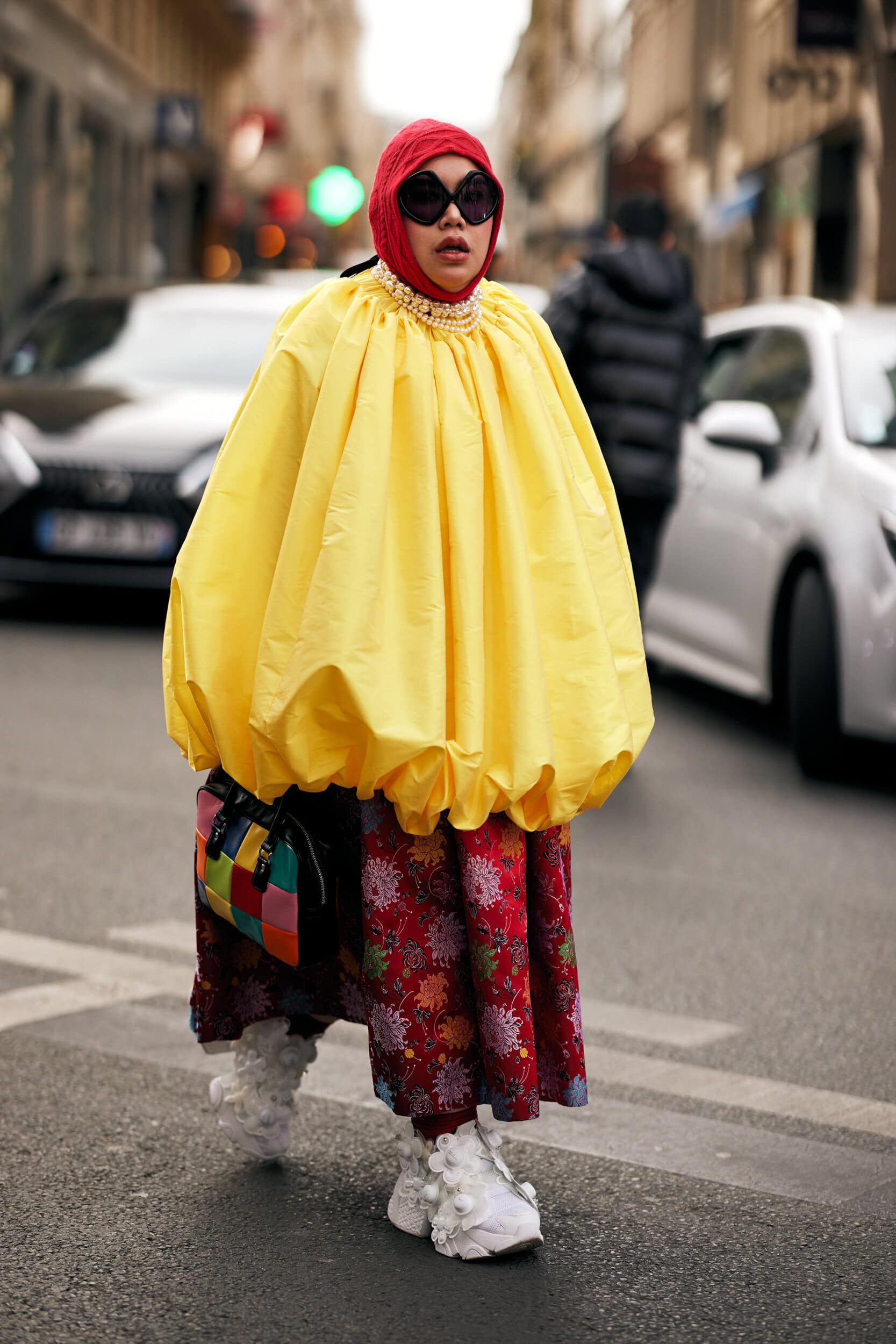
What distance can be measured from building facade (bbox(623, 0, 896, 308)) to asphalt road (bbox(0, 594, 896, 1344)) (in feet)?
18.0

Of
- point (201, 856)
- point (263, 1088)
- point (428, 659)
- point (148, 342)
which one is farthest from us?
point (148, 342)

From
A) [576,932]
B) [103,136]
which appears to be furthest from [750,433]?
[103,136]

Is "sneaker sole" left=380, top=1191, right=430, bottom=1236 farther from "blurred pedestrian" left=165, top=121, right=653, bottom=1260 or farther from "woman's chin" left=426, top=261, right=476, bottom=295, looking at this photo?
"woman's chin" left=426, top=261, right=476, bottom=295

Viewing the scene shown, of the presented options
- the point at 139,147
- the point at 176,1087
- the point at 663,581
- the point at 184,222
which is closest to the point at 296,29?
the point at 184,222

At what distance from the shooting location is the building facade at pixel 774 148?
20828mm

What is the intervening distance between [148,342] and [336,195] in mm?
6667

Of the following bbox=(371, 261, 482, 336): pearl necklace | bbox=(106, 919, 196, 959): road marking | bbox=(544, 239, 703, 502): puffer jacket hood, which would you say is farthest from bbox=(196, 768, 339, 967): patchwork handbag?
bbox=(544, 239, 703, 502): puffer jacket hood

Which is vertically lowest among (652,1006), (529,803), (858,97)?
(652,1006)

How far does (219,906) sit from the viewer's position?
119 inches

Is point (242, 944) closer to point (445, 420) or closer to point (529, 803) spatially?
point (529, 803)

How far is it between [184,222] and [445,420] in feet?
133

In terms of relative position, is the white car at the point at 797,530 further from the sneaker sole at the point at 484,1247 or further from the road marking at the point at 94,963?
the sneaker sole at the point at 484,1247

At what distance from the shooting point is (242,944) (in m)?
3.20

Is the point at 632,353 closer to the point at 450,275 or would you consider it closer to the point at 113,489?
the point at 113,489
